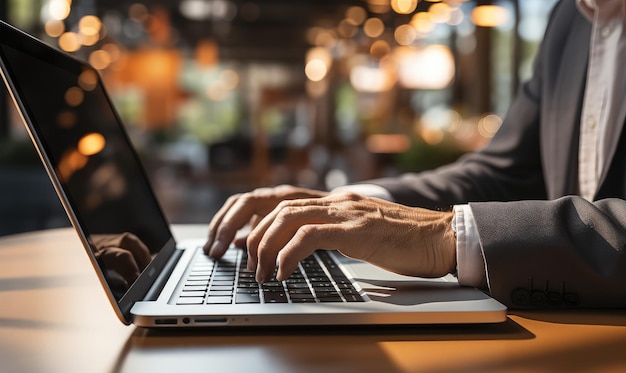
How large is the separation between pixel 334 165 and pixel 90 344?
37.3 feet

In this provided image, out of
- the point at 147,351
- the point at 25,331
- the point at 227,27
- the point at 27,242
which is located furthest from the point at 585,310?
the point at 227,27

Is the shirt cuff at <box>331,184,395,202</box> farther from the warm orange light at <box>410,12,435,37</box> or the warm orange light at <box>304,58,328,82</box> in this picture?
the warm orange light at <box>304,58,328,82</box>

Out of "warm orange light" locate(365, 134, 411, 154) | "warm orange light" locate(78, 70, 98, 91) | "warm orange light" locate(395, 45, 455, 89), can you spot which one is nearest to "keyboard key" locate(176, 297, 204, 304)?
"warm orange light" locate(78, 70, 98, 91)

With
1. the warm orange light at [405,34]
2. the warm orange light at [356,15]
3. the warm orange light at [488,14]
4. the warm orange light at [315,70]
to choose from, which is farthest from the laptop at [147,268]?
the warm orange light at [315,70]

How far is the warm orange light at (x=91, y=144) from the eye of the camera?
0.83 meters

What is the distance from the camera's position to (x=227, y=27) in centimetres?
1440

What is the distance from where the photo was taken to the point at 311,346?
2.02 feet

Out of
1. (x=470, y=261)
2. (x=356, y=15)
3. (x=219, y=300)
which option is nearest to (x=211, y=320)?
(x=219, y=300)

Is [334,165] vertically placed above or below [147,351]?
below

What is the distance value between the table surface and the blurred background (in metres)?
3.83

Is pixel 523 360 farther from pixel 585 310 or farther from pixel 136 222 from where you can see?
pixel 136 222

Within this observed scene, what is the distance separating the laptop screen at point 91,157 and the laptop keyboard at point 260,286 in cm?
7

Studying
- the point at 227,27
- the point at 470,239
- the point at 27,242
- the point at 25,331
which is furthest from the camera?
the point at 227,27

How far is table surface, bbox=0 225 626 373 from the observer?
566 millimetres
